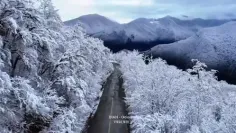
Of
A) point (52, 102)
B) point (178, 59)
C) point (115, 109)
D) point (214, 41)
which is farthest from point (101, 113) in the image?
point (214, 41)

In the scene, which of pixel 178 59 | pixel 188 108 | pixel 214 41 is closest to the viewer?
pixel 188 108

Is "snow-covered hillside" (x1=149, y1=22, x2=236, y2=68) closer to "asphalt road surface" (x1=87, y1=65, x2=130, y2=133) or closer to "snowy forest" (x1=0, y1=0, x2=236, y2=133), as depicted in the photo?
"asphalt road surface" (x1=87, y1=65, x2=130, y2=133)

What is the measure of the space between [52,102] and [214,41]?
140284mm

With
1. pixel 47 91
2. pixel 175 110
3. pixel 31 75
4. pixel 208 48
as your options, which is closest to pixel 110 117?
pixel 175 110

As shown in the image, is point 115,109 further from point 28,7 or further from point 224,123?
point 28,7

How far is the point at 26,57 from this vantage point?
656 inches

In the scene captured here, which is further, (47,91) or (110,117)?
(110,117)

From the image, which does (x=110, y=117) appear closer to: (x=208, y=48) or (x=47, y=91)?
(x=47, y=91)

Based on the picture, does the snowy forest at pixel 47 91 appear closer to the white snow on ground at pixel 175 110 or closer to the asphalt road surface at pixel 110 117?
the white snow on ground at pixel 175 110

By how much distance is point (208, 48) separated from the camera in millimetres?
148000

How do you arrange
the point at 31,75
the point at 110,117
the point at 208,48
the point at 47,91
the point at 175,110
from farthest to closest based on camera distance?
the point at 208,48 → the point at 110,117 → the point at 175,110 → the point at 47,91 → the point at 31,75

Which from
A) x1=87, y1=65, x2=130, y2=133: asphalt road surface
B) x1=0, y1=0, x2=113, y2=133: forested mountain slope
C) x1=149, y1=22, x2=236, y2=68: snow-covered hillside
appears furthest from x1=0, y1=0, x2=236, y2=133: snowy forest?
x1=149, y1=22, x2=236, y2=68: snow-covered hillside

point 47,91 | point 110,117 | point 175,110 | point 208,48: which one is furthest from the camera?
point 208,48

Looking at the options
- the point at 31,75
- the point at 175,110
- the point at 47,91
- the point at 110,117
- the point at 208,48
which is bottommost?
the point at 110,117
